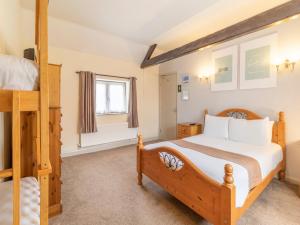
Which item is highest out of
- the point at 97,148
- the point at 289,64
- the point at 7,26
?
the point at 7,26

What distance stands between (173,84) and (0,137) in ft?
13.3

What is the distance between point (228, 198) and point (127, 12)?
2.96 metres

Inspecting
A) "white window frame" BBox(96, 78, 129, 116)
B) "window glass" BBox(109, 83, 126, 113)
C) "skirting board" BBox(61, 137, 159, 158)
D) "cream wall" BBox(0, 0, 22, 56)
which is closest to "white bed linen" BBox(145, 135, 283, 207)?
"cream wall" BBox(0, 0, 22, 56)

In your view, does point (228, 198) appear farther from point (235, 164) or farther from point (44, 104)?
point (44, 104)

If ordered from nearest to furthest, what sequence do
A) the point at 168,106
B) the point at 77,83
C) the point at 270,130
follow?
the point at 270,130
the point at 77,83
the point at 168,106

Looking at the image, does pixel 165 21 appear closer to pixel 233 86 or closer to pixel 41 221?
pixel 233 86

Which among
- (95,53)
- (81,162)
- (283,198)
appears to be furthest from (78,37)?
(283,198)

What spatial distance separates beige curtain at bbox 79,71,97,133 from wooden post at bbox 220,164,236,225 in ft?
10.6

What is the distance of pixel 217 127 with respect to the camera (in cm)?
288

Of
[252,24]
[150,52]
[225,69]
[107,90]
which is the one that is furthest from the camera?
[150,52]

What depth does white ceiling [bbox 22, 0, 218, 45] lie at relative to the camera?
245 cm

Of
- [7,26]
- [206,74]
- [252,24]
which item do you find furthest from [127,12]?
[206,74]

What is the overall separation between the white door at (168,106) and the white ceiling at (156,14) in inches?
61.8

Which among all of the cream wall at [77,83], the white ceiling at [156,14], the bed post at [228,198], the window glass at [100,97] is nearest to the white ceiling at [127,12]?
the white ceiling at [156,14]
